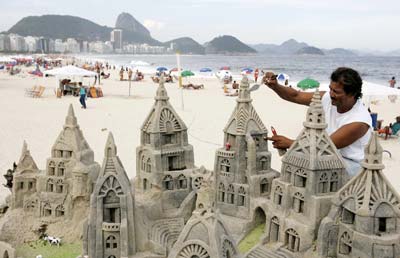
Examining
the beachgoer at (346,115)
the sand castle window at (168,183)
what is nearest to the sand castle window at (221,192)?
the sand castle window at (168,183)

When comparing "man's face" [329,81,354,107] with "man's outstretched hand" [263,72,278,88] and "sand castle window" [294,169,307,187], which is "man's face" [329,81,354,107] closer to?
"man's outstretched hand" [263,72,278,88]

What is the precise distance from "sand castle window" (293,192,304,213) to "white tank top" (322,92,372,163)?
4.64ft

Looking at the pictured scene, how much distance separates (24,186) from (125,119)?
1979 cm

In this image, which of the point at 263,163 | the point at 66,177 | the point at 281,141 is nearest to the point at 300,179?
the point at 281,141

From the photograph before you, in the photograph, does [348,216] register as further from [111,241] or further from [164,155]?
[111,241]

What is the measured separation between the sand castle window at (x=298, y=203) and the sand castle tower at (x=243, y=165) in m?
2.00

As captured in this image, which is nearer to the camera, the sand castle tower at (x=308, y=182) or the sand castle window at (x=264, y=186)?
the sand castle tower at (x=308, y=182)

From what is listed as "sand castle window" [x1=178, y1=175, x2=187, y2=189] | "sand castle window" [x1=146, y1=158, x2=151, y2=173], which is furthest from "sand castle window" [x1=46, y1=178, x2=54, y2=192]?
"sand castle window" [x1=178, y1=175, x2=187, y2=189]

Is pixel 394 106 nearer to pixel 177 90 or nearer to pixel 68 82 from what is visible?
pixel 177 90

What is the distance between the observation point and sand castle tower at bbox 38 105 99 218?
13.6 meters

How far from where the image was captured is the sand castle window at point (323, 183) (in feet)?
33.8

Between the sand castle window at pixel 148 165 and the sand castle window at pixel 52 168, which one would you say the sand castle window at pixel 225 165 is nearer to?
the sand castle window at pixel 148 165

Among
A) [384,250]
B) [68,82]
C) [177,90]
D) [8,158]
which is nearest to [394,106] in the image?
[177,90]

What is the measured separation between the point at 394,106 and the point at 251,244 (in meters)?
38.3
